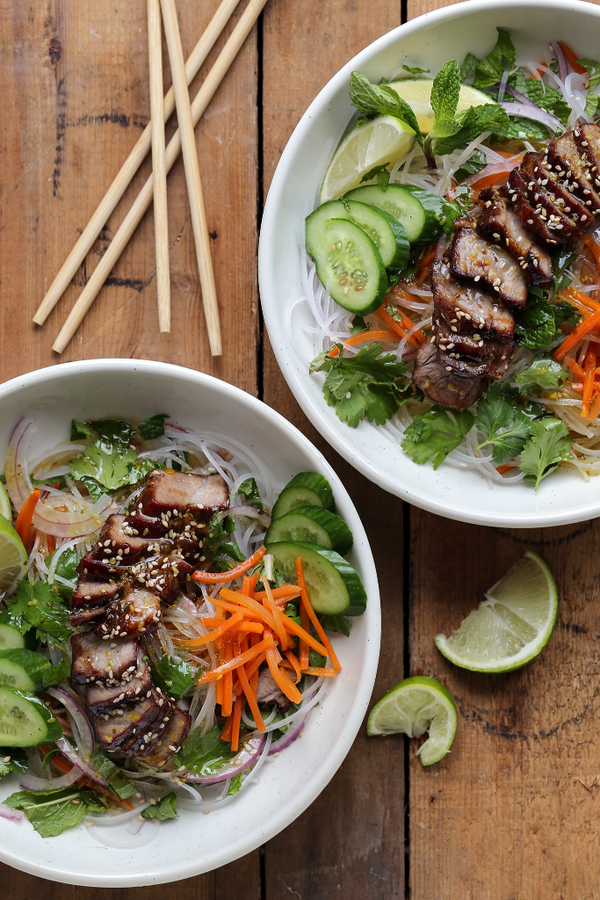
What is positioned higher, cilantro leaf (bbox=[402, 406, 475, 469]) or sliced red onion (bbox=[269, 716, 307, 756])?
cilantro leaf (bbox=[402, 406, 475, 469])

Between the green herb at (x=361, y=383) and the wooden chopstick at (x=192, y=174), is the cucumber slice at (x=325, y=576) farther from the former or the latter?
the wooden chopstick at (x=192, y=174)

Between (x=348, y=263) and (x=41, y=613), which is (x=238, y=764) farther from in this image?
(x=348, y=263)

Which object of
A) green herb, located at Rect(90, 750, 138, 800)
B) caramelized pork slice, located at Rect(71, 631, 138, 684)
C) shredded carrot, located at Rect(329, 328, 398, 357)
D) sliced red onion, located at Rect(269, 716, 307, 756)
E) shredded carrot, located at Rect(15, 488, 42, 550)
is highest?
shredded carrot, located at Rect(329, 328, 398, 357)

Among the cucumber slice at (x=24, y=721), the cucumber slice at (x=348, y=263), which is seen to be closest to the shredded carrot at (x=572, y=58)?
the cucumber slice at (x=348, y=263)

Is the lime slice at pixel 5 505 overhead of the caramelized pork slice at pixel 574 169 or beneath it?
beneath

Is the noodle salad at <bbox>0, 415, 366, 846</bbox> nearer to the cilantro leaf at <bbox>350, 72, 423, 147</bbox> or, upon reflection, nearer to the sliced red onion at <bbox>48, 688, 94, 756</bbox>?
the sliced red onion at <bbox>48, 688, 94, 756</bbox>

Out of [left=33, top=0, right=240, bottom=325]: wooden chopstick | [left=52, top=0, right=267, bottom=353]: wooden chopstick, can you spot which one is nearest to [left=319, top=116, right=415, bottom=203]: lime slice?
[left=52, top=0, right=267, bottom=353]: wooden chopstick
